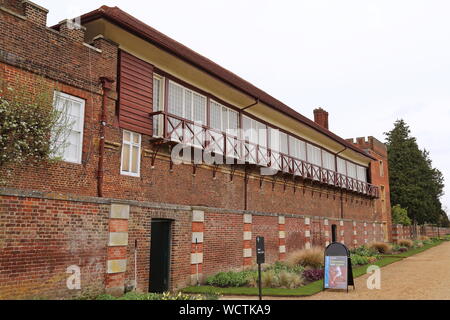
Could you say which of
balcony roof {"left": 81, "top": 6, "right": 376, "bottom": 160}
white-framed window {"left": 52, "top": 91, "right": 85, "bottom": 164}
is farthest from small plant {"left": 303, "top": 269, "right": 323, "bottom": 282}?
white-framed window {"left": 52, "top": 91, "right": 85, "bottom": 164}

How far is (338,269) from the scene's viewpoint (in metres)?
13.5

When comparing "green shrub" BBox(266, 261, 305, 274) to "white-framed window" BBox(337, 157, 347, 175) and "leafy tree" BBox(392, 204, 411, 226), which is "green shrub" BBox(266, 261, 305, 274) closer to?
"white-framed window" BBox(337, 157, 347, 175)

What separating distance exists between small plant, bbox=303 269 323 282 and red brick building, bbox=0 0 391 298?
8.36 ft

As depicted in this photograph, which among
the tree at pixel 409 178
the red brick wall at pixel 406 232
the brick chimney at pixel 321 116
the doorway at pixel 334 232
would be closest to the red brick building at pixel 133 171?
the doorway at pixel 334 232

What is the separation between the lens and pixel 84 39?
505 inches

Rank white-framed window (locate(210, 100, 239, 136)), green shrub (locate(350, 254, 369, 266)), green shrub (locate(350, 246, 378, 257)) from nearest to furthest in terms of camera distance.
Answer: white-framed window (locate(210, 100, 239, 136))
green shrub (locate(350, 254, 369, 266))
green shrub (locate(350, 246, 378, 257))

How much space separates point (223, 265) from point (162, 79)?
7442 mm

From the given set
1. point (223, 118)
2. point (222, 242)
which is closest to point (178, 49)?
point (223, 118)

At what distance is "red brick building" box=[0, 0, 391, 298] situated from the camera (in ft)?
31.8

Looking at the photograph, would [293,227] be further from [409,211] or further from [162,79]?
[409,211]

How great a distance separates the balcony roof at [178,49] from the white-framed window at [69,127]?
8.25 ft

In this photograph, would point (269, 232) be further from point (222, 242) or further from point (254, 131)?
point (254, 131)

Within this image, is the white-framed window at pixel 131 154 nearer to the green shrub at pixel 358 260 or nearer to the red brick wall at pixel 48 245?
the red brick wall at pixel 48 245

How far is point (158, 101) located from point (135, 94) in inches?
51.8
